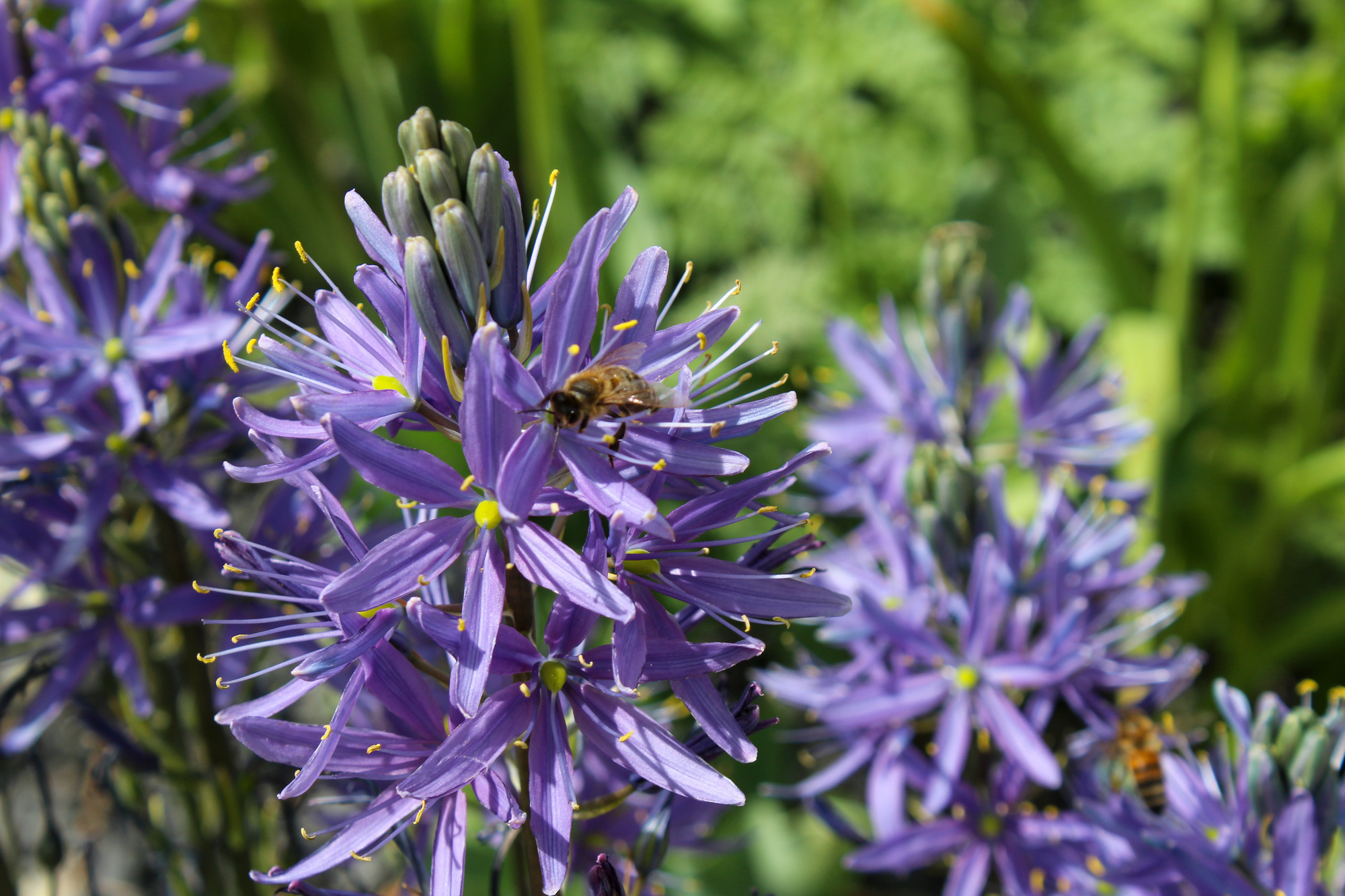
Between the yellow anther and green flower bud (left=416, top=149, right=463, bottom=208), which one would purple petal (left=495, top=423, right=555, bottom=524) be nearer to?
the yellow anther

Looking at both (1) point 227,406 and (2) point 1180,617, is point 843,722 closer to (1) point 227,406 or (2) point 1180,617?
(1) point 227,406

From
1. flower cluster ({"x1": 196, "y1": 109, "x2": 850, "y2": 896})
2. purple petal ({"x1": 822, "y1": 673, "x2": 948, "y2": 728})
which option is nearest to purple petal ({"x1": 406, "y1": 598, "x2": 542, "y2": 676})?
flower cluster ({"x1": 196, "y1": 109, "x2": 850, "y2": 896})

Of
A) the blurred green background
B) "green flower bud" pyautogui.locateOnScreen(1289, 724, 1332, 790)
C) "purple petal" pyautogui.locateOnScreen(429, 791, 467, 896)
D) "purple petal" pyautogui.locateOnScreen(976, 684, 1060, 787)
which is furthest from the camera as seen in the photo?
the blurred green background

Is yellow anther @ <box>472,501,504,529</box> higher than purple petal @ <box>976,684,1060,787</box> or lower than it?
higher

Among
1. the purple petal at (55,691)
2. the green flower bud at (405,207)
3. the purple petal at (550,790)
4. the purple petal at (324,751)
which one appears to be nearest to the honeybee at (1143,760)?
the purple petal at (550,790)

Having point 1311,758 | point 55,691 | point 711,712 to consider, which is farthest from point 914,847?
point 55,691

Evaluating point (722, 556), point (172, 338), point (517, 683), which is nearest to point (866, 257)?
point (722, 556)

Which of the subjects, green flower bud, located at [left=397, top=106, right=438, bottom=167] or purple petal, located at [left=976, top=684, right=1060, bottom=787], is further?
purple petal, located at [left=976, top=684, right=1060, bottom=787]
